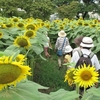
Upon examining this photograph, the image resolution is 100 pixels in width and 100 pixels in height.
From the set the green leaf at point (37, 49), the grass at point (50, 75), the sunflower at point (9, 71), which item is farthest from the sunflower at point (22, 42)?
the grass at point (50, 75)

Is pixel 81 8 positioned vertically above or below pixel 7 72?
above

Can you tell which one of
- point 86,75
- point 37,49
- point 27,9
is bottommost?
point 86,75

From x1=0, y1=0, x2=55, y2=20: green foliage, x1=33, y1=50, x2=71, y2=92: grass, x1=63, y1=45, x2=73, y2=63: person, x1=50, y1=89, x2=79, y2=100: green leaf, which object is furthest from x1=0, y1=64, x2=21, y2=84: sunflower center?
x1=0, y1=0, x2=55, y2=20: green foliage

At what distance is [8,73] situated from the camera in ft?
4.92

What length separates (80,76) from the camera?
6.65 feet

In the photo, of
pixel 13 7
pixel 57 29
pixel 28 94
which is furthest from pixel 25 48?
pixel 13 7

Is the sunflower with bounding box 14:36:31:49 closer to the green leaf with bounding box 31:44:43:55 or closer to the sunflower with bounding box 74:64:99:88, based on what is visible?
the green leaf with bounding box 31:44:43:55

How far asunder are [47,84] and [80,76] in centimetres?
415

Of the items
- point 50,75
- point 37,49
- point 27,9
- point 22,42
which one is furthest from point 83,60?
point 27,9

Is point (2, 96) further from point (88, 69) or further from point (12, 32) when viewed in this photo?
point (12, 32)

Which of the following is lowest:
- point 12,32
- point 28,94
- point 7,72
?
point 28,94

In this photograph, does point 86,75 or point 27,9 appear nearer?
point 86,75

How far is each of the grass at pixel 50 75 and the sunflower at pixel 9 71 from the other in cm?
429

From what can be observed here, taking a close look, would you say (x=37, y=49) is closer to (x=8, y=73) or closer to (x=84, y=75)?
(x=84, y=75)
